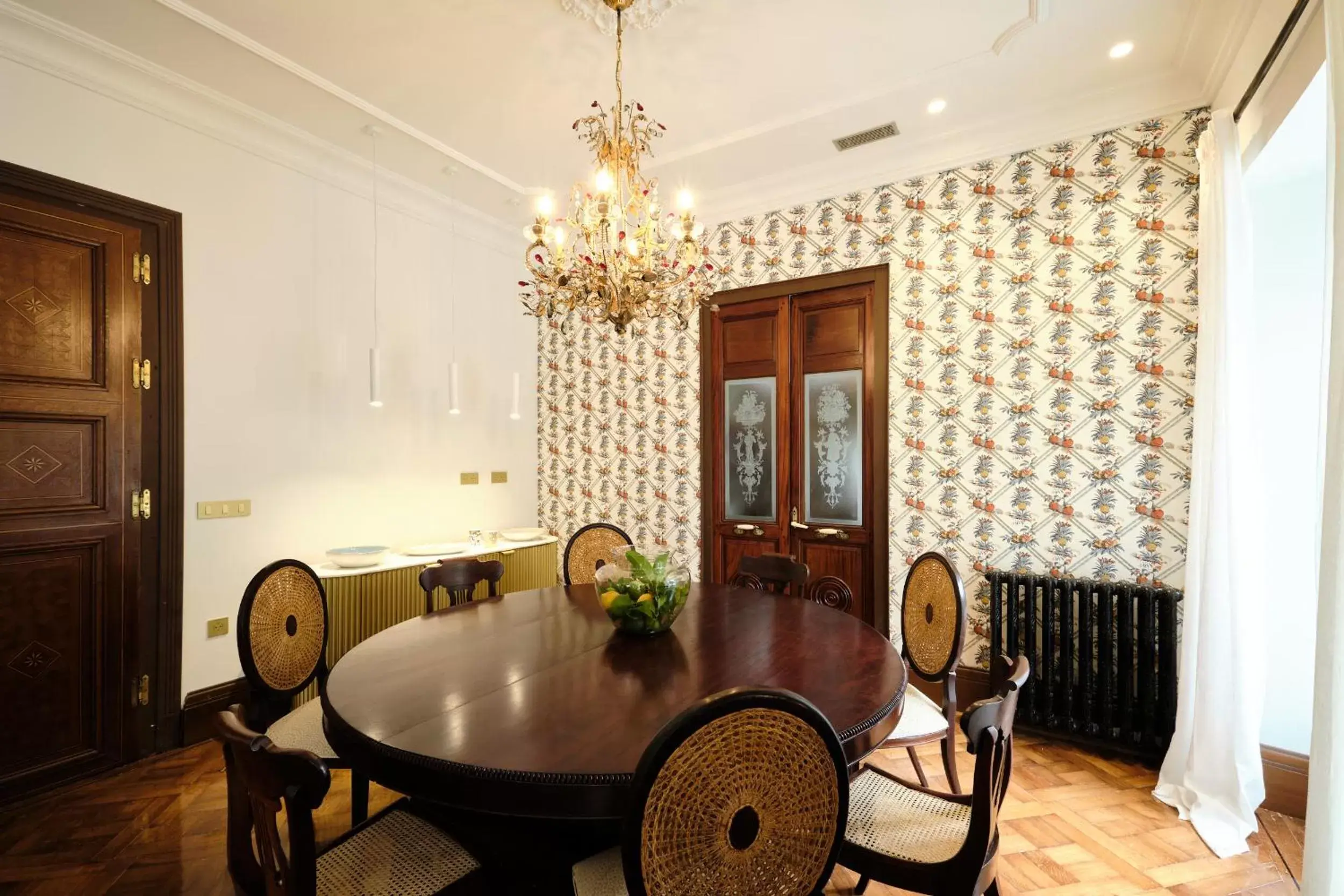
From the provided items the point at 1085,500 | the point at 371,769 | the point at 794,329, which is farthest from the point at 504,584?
the point at 1085,500

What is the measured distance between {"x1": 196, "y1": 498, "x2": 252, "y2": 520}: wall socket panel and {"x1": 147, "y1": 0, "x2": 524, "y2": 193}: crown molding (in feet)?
6.62

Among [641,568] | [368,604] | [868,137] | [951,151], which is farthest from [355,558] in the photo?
[951,151]

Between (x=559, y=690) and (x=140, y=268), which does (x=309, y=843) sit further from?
(x=140, y=268)

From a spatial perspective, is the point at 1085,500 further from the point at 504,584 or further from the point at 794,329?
the point at 504,584

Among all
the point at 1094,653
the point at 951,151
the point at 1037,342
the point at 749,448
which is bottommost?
the point at 1094,653

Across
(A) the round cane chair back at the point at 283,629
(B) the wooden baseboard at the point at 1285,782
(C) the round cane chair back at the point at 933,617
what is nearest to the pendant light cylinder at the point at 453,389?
(A) the round cane chair back at the point at 283,629

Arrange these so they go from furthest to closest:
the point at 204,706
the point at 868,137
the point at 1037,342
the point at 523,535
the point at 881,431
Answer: the point at 523,535
the point at 881,431
the point at 868,137
the point at 1037,342
the point at 204,706

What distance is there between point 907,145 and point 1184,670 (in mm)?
2790

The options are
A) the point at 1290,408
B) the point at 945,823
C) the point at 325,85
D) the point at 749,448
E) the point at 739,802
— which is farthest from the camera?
the point at 749,448

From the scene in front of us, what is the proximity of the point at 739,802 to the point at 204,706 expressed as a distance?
3056mm

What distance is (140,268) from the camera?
2.72 m

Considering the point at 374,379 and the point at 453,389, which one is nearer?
the point at 374,379

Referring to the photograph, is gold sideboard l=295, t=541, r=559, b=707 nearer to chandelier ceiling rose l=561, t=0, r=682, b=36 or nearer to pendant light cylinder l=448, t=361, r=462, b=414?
pendant light cylinder l=448, t=361, r=462, b=414

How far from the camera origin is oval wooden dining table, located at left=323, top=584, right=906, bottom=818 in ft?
3.79
